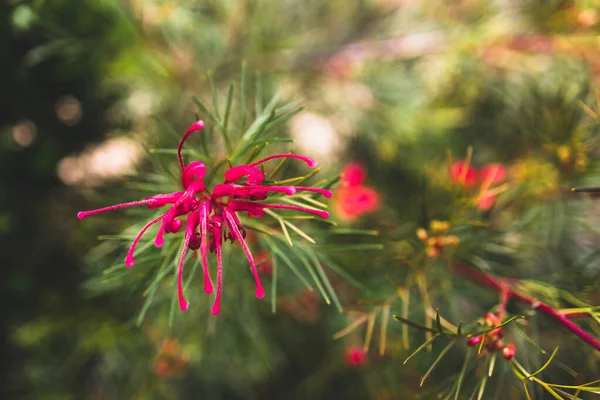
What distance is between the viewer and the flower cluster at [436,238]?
0.34 metres

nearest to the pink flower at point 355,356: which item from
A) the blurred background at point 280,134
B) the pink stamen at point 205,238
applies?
the blurred background at point 280,134

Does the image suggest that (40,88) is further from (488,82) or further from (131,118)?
(488,82)

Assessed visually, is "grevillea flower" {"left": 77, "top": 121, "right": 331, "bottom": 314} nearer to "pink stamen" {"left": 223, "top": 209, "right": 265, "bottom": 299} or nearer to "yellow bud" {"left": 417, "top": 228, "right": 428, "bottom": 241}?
"pink stamen" {"left": 223, "top": 209, "right": 265, "bottom": 299}

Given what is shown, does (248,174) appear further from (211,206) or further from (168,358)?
(168,358)

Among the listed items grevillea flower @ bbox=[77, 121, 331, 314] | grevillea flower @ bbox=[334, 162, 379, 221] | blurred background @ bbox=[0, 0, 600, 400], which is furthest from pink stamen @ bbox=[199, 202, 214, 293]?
grevillea flower @ bbox=[334, 162, 379, 221]

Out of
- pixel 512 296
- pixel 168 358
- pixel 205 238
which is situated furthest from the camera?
pixel 168 358

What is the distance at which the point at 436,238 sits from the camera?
1.14 ft

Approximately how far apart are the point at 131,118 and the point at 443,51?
14.2 inches

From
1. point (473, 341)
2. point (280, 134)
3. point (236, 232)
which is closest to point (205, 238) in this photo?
point (236, 232)

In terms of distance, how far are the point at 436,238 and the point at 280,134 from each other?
0.21 metres

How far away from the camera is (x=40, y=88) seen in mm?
405

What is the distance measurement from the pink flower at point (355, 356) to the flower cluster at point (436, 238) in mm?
122

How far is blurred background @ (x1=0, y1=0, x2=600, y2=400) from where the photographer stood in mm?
399

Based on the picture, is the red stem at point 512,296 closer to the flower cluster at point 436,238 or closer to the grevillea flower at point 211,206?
the flower cluster at point 436,238
